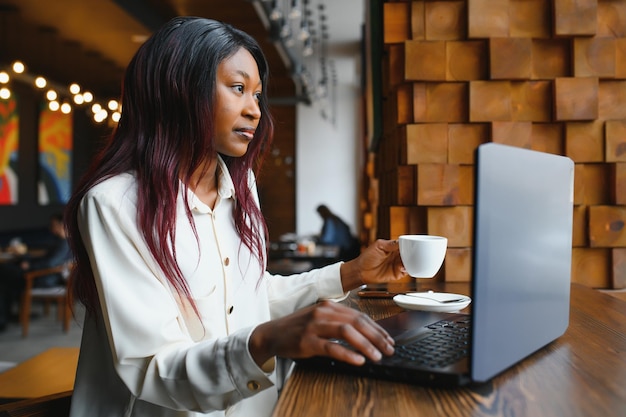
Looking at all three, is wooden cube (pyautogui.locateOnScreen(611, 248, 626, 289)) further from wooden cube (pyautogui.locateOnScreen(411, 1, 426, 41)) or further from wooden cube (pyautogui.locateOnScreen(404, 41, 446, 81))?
wooden cube (pyautogui.locateOnScreen(411, 1, 426, 41))

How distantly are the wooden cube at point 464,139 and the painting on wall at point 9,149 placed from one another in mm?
7068

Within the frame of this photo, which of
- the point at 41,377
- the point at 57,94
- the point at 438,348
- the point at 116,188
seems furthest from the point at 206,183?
the point at 57,94

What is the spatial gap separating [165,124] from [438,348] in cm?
69

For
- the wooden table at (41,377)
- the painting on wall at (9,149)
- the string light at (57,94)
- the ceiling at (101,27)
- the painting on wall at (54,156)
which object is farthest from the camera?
the painting on wall at (54,156)

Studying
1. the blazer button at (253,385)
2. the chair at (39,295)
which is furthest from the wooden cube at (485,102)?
the chair at (39,295)

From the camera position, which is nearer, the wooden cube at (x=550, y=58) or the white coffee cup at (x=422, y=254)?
the white coffee cup at (x=422, y=254)

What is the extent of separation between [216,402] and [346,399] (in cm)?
25

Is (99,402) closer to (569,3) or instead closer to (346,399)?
(346,399)

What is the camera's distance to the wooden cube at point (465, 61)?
5.69 feet

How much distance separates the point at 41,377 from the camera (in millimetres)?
2178

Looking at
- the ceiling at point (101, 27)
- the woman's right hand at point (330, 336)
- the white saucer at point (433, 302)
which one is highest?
the ceiling at point (101, 27)

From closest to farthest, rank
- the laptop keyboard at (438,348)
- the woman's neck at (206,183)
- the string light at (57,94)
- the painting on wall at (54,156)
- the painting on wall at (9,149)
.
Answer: the laptop keyboard at (438,348) < the woman's neck at (206,183) < the string light at (57,94) < the painting on wall at (9,149) < the painting on wall at (54,156)

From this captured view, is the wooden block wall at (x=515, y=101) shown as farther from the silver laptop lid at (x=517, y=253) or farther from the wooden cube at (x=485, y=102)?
the silver laptop lid at (x=517, y=253)

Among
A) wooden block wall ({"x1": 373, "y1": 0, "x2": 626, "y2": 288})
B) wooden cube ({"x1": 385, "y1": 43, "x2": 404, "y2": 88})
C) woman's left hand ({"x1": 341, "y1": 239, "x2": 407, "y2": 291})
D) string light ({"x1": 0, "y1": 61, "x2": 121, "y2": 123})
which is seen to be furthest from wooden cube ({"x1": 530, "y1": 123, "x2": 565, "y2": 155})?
string light ({"x1": 0, "y1": 61, "x2": 121, "y2": 123})
